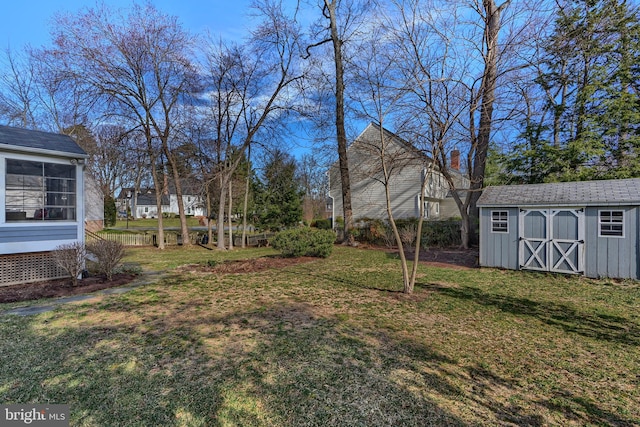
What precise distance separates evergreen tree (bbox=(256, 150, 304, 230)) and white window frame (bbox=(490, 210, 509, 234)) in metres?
14.0

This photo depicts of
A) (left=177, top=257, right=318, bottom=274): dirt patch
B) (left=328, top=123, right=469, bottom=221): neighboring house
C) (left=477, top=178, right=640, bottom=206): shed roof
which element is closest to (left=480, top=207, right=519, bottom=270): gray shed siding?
(left=477, top=178, right=640, bottom=206): shed roof

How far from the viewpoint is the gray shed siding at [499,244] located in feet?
30.1

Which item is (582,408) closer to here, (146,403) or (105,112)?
(146,403)

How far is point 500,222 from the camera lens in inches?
373

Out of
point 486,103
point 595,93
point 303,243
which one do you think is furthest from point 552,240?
point 595,93

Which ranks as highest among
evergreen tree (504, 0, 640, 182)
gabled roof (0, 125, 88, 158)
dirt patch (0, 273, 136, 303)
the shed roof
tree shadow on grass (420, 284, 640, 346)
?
evergreen tree (504, 0, 640, 182)

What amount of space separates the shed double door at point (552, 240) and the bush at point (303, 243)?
6.53 metres

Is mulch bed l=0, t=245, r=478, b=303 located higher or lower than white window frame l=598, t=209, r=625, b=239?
lower

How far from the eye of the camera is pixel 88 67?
12.5m

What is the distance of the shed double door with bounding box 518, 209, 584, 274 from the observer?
8.12m

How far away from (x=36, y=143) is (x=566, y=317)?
11.9 m

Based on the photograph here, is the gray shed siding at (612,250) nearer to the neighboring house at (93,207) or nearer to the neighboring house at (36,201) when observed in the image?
the neighboring house at (36,201)

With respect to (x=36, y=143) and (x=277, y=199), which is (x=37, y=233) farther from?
(x=277, y=199)

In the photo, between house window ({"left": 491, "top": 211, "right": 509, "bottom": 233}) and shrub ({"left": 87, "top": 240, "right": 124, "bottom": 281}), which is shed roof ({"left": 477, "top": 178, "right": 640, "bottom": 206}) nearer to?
house window ({"left": 491, "top": 211, "right": 509, "bottom": 233})
